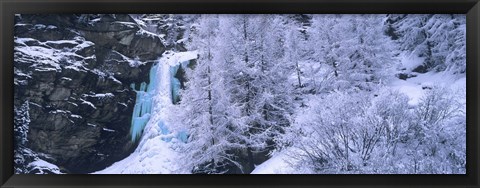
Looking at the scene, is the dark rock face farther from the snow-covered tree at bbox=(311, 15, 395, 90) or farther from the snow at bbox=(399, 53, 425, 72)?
the snow at bbox=(399, 53, 425, 72)

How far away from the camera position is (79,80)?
8.91 ft

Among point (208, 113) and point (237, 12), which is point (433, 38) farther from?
point (208, 113)

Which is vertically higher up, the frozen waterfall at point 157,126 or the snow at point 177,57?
the snow at point 177,57

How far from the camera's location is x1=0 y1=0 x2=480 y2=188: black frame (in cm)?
267

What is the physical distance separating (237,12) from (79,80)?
30.1 inches

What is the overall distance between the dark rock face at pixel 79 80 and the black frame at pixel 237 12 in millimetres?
62

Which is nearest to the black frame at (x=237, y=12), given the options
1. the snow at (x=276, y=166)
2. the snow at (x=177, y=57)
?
the snow at (x=276, y=166)

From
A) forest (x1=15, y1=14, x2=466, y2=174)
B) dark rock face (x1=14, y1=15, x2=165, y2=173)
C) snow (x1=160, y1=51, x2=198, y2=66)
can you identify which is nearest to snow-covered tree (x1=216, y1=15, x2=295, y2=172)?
forest (x1=15, y1=14, x2=466, y2=174)

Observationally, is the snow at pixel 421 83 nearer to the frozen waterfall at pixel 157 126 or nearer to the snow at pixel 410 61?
the snow at pixel 410 61

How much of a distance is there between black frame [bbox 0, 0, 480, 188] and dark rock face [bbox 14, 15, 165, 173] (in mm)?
62

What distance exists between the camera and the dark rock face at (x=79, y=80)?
271 cm

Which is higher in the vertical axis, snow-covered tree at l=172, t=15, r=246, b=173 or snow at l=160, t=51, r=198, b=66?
snow at l=160, t=51, r=198, b=66

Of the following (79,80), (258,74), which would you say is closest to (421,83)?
(258,74)

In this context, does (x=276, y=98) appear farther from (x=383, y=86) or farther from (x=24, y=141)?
(x=24, y=141)
